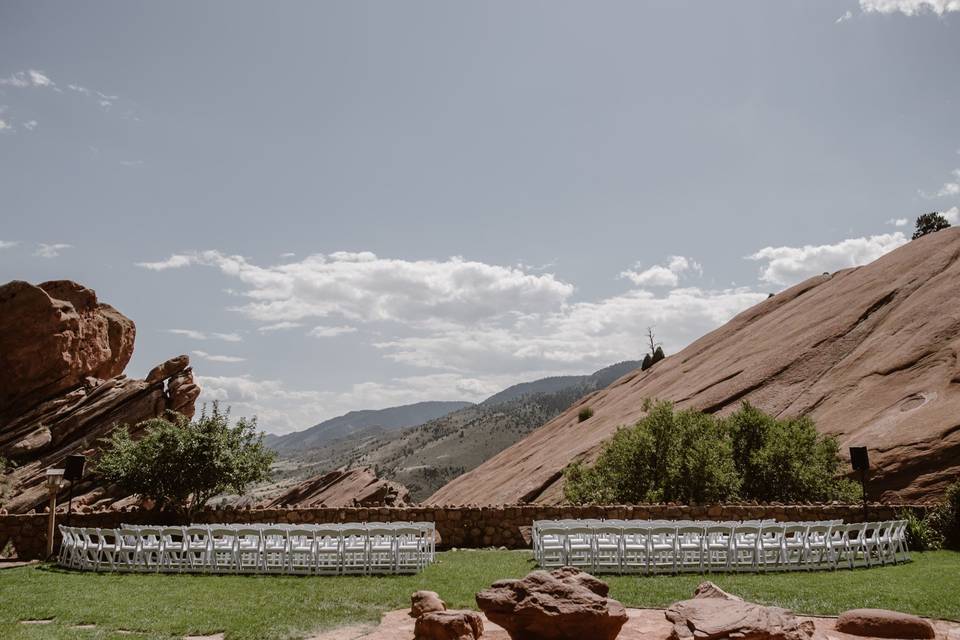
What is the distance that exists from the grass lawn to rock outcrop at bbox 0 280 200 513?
27.0 metres

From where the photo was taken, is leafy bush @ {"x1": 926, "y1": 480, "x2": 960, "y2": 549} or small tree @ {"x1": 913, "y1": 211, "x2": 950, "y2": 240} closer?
leafy bush @ {"x1": 926, "y1": 480, "x2": 960, "y2": 549}

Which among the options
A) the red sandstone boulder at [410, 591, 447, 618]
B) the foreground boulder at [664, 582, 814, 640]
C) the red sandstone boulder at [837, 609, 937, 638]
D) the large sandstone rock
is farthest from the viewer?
the large sandstone rock

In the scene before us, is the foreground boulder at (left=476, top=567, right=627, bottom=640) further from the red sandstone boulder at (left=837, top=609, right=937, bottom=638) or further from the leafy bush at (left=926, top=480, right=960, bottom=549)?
the leafy bush at (left=926, top=480, right=960, bottom=549)

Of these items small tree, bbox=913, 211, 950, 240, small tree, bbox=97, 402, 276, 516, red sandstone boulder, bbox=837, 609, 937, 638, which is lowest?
red sandstone boulder, bbox=837, 609, 937, 638

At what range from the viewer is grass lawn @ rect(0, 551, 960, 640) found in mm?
8430

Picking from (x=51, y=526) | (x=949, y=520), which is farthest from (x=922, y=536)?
(x=51, y=526)

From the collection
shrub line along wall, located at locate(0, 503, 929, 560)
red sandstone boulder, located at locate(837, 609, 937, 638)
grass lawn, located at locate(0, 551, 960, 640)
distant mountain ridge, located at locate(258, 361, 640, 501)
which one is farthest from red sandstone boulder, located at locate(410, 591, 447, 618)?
distant mountain ridge, located at locate(258, 361, 640, 501)

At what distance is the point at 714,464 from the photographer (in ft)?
73.3

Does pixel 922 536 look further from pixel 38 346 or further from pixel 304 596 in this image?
pixel 38 346

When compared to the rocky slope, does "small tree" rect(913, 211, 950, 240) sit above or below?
above

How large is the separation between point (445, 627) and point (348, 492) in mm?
28745

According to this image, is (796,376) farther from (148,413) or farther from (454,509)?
(148,413)

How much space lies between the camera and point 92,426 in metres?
37.9

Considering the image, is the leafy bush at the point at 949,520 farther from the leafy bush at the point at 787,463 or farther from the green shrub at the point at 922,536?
the leafy bush at the point at 787,463
